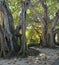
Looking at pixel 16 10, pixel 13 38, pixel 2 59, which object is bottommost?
pixel 2 59

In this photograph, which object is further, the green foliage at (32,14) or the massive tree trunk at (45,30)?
the massive tree trunk at (45,30)

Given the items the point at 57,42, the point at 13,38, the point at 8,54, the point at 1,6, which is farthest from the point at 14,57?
the point at 57,42

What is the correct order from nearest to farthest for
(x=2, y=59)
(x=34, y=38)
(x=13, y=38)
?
(x=2, y=59) < (x=13, y=38) < (x=34, y=38)

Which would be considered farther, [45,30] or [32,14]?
[32,14]

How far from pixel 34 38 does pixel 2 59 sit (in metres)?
8.25

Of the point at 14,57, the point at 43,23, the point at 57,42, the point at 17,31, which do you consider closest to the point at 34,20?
the point at 43,23

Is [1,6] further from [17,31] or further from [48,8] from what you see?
[48,8]

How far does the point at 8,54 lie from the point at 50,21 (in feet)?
19.1

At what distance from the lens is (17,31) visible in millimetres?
10539

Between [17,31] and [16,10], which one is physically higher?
[16,10]

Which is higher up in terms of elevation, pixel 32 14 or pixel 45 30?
pixel 32 14

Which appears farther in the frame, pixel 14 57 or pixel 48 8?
pixel 48 8

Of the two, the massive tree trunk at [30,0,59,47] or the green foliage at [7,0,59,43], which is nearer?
the green foliage at [7,0,59,43]

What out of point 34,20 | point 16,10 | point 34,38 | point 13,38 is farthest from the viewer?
point 34,38
